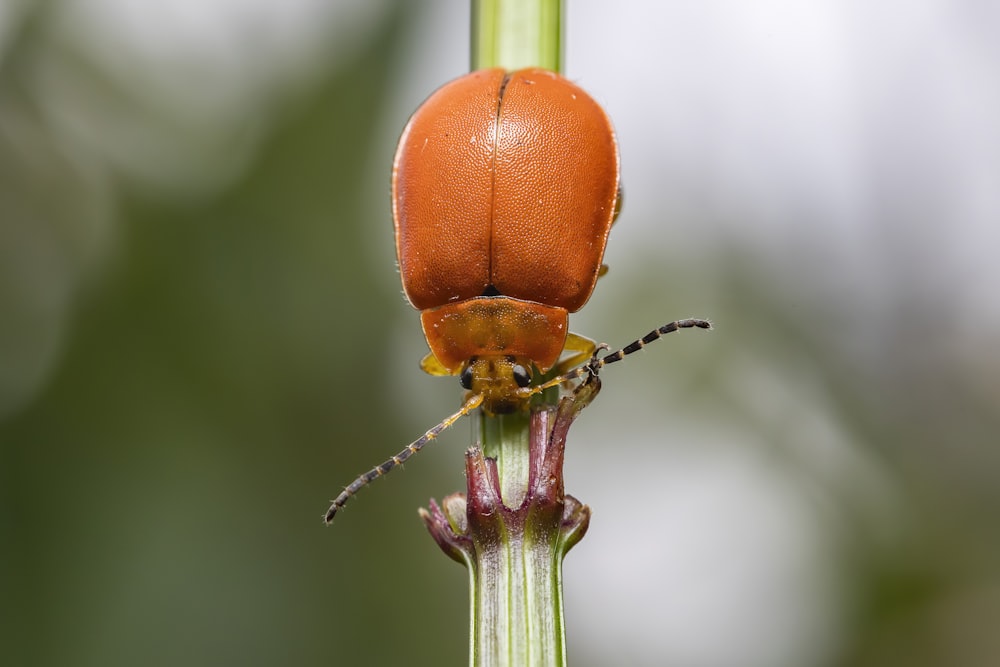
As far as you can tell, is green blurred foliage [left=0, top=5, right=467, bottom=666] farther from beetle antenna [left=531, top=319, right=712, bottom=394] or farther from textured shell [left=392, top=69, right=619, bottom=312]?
beetle antenna [left=531, top=319, right=712, bottom=394]

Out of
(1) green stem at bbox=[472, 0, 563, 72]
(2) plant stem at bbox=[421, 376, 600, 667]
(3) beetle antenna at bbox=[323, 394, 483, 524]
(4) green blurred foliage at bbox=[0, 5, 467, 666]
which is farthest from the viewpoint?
(4) green blurred foliage at bbox=[0, 5, 467, 666]

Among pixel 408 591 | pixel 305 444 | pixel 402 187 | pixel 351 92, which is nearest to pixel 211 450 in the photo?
pixel 305 444

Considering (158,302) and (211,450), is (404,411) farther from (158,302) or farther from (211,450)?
(158,302)

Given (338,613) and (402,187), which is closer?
(402,187)

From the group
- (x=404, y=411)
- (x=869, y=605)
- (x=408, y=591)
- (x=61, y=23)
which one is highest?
(x=61, y=23)

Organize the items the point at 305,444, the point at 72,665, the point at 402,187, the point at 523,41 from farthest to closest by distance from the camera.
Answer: the point at 305,444 < the point at 72,665 < the point at 402,187 < the point at 523,41

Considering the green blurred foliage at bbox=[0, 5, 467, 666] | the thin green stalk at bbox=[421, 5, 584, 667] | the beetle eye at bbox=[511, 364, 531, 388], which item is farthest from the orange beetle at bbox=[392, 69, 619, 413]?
the green blurred foliage at bbox=[0, 5, 467, 666]

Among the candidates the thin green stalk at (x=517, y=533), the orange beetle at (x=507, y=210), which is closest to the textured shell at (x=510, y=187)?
the orange beetle at (x=507, y=210)
